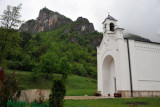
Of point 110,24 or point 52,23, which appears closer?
point 110,24

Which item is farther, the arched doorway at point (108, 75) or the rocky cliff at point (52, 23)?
the rocky cliff at point (52, 23)

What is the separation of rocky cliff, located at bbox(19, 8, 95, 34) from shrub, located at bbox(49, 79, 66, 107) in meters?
112

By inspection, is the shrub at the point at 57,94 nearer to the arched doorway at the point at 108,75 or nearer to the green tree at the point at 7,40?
the green tree at the point at 7,40

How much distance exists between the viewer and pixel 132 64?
1794cm

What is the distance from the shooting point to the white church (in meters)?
17.3

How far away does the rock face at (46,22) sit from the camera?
399ft

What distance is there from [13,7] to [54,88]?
17.0 m

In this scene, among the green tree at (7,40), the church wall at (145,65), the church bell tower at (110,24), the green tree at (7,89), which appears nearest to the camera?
the green tree at (7,89)

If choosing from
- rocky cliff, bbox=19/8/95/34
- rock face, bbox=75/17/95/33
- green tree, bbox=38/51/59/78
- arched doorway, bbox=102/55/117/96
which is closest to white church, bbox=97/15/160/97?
arched doorway, bbox=102/55/117/96

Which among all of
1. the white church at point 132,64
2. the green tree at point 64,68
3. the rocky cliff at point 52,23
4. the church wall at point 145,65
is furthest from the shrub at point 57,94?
the rocky cliff at point 52,23

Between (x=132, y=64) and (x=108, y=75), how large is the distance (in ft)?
18.0

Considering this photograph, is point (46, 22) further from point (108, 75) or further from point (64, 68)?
Answer: point (108, 75)

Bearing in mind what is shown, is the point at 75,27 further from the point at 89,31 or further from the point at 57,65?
the point at 57,65

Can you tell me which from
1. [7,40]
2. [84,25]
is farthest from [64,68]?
[84,25]
